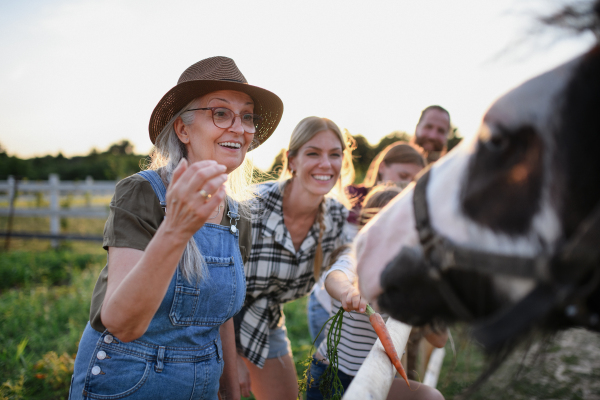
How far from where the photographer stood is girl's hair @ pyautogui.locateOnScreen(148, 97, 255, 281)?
160 centimetres

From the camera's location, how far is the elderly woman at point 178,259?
121 cm

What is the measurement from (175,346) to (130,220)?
615 millimetres

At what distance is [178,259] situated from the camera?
1239mm

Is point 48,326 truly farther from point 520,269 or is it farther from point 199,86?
point 520,269

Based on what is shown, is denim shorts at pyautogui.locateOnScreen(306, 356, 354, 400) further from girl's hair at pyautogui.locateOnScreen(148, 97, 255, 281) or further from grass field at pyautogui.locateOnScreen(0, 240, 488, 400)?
girl's hair at pyautogui.locateOnScreen(148, 97, 255, 281)

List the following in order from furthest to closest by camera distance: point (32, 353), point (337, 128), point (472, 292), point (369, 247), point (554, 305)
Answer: point (32, 353), point (337, 128), point (369, 247), point (472, 292), point (554, 305)

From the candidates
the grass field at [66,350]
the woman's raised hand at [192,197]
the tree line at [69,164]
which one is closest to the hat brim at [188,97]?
the woman's raised hand at [192,197]

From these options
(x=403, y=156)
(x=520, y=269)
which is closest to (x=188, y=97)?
(x=520, y=269)

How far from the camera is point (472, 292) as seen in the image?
106 centimetres

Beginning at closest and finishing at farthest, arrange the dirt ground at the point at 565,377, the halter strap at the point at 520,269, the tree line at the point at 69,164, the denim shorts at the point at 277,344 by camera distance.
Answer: the halter strap at the point at 520,269, the denim shorts at the point at 277,344, the dirt ground at the point at 565,377, the tree line at the point at 69,164

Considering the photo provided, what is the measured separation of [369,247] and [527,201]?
1.56 feet

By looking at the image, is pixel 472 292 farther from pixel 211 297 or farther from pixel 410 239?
pixel 211 297

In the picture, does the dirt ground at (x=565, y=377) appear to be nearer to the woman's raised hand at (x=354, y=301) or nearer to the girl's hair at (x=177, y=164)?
the woman's raised hand at (x=354, y=301)

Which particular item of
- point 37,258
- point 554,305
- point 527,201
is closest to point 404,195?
point 527,201
